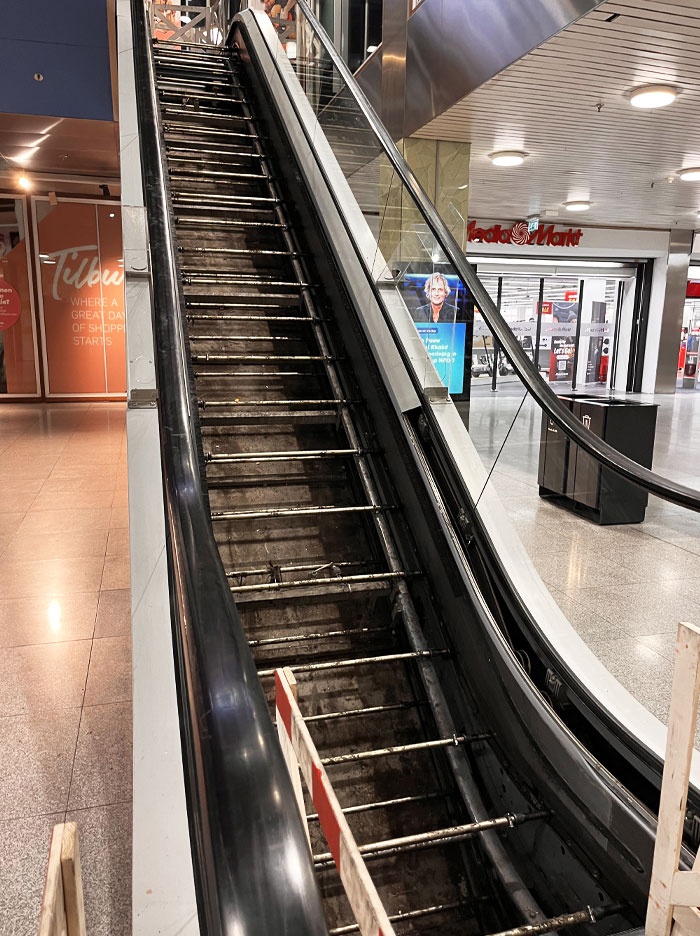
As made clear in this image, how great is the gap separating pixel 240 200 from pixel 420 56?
365 cm

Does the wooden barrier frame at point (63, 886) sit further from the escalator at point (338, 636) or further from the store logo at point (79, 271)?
the store logo at point (79, 271)

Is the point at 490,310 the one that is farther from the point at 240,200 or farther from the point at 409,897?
the point at 240,200

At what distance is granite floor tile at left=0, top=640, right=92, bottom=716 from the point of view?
2951 mm

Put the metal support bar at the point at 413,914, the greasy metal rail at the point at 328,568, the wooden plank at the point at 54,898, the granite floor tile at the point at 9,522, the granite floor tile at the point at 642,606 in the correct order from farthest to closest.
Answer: the granite floor tile at the point at 9,522 → the granite floor tile at the point at 642,606 → the greasy metal rail at the point at 328,568 → the metal support bar at the point at 413,914 → the wooden plank at the point at 54,898

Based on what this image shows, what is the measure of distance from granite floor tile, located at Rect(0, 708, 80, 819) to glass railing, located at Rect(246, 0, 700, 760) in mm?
1648

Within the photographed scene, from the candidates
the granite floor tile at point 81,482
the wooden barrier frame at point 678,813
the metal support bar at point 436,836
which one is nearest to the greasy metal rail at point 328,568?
the metal support bar at point 436,836

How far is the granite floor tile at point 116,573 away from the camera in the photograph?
13.9 ft

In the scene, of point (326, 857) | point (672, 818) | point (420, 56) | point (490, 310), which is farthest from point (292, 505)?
point (420, 56)

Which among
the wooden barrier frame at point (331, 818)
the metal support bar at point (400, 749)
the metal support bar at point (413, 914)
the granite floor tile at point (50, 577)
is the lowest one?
the metal support bar at point (413, 914)

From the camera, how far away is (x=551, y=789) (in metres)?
2.01

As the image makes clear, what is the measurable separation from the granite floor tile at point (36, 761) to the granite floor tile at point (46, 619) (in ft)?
2.39

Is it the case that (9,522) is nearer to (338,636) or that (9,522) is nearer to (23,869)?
(338,636)

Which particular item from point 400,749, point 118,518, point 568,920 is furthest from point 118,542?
point 568,920

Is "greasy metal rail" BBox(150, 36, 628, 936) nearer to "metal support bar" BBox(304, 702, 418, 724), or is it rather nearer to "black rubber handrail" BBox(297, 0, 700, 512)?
"metal support bar" BBox(304, 702, 418, 724)
